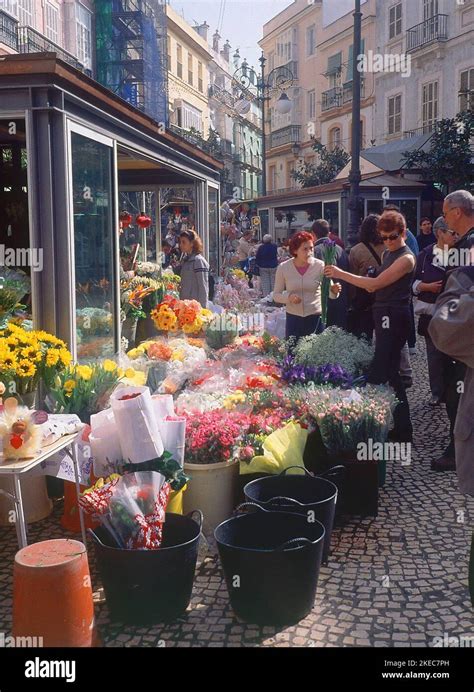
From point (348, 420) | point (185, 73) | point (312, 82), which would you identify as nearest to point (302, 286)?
point (348, 420)

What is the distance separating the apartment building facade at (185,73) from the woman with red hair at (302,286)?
115ft

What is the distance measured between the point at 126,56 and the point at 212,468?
92.5 ft

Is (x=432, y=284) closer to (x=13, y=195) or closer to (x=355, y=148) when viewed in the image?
(x=13, y=195)

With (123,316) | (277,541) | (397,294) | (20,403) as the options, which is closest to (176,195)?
(123,316)

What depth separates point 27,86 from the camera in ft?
16.5

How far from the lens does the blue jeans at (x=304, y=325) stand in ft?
23.3

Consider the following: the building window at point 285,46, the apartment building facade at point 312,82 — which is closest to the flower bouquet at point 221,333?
the apartment building facade at point 312,82

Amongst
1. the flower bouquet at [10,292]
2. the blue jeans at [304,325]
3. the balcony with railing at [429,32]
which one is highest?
the balcony with railing at [429,32]

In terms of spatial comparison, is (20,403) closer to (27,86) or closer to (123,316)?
(27,86)

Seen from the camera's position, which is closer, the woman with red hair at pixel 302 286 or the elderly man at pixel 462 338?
the elderly man at pixel 462 338

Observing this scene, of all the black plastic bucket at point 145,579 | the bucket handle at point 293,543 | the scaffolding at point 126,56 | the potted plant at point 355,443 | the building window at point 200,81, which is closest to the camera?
the bucket handle at point 293,543

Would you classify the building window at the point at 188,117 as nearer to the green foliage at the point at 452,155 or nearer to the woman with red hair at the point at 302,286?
the green foliage at the point at 452,155

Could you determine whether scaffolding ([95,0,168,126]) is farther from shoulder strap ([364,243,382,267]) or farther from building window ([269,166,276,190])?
shoulder strap ([364,243,382,267])
